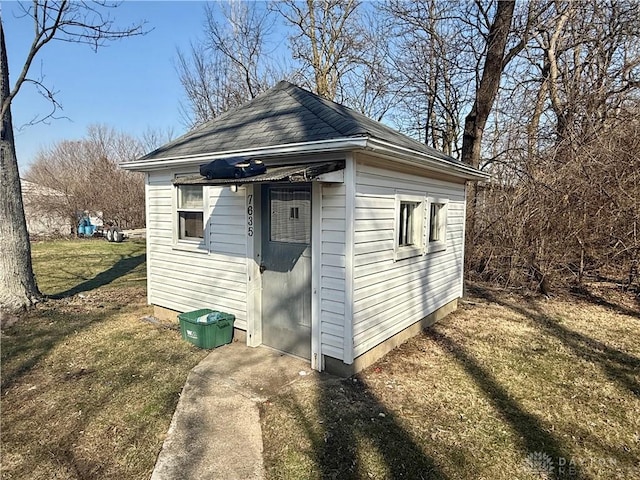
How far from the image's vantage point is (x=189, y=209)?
565 centimetres

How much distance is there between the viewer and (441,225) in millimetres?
6441

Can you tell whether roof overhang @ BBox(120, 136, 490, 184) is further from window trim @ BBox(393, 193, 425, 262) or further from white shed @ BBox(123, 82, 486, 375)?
window trim @ BBox(393, 193, 425, 262)

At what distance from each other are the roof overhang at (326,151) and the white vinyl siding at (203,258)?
298mm

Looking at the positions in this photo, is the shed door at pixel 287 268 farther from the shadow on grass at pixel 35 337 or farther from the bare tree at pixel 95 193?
the bare tree at pixel 95 193

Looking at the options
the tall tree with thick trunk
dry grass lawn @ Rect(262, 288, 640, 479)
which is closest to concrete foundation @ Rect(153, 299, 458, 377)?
dry grass lawn @ Rect(262, 288, 640, 479)

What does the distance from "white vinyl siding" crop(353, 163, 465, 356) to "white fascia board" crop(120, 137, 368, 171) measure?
0.41 metres

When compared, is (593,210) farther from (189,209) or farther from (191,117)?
(191,117)

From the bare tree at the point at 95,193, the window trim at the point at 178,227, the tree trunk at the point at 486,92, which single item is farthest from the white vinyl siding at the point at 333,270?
the bare tree at the point at 95,193

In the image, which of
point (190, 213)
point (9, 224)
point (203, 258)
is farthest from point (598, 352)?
point (9, 224)

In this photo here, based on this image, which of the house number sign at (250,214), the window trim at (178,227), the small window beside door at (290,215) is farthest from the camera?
the window trim at (178,227)

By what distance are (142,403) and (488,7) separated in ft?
41.8

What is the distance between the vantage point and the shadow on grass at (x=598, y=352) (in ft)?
14.1

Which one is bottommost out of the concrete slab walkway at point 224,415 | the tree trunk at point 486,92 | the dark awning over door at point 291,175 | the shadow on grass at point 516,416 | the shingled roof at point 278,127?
the shadow on grass at point 516,416

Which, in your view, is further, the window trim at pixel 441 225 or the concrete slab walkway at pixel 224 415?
the window trim at pixel 441 225
